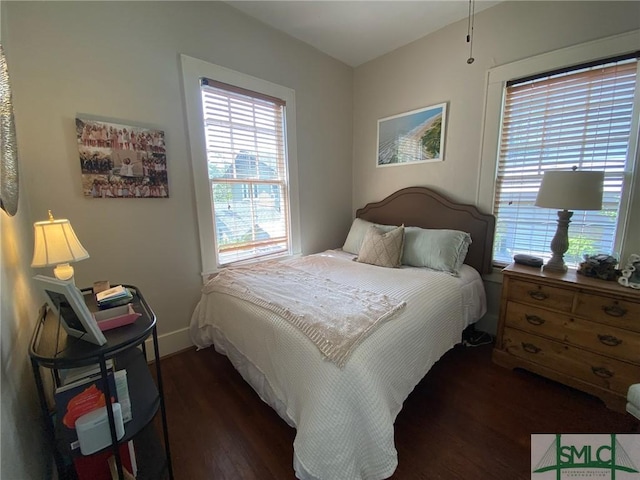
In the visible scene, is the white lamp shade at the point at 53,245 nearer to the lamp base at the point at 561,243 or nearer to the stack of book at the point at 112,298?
the stack of book at the point at 112,298

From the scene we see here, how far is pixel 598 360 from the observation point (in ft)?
5.21

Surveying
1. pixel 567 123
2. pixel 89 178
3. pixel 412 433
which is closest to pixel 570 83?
pixel 567 123

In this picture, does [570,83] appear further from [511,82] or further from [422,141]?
[422,141]

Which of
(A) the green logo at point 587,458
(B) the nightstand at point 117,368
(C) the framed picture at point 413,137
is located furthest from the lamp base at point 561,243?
(B) the nightstand at point 117,368

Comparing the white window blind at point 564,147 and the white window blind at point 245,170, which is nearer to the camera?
the white window blind at point 564,147

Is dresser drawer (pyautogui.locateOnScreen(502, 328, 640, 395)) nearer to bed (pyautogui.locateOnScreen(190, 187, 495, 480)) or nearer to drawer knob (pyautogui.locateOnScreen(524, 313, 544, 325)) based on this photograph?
drawer knob (pyautogui.locateOnScreen(524, 313, 544, 325))

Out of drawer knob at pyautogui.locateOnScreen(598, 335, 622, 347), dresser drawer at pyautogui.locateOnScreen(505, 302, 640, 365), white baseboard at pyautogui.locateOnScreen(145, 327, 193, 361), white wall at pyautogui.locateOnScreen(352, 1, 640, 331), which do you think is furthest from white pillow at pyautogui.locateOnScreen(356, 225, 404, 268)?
white baseboard at pyautogui.locateOnScreen(145, 327, 193, 361)

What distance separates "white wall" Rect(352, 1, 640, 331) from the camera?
6.00 feet

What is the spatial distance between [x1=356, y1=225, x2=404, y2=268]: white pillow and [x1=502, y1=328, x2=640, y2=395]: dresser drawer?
0.95 metres

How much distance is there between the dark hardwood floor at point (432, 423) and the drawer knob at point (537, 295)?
1.91 feet

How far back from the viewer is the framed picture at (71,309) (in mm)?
855

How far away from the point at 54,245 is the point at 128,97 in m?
1.15

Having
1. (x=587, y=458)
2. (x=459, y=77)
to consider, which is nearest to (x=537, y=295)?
(x=587, y=458)

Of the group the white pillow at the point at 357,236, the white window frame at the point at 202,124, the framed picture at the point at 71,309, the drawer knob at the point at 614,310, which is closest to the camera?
the framed picture at the point at 71,309
